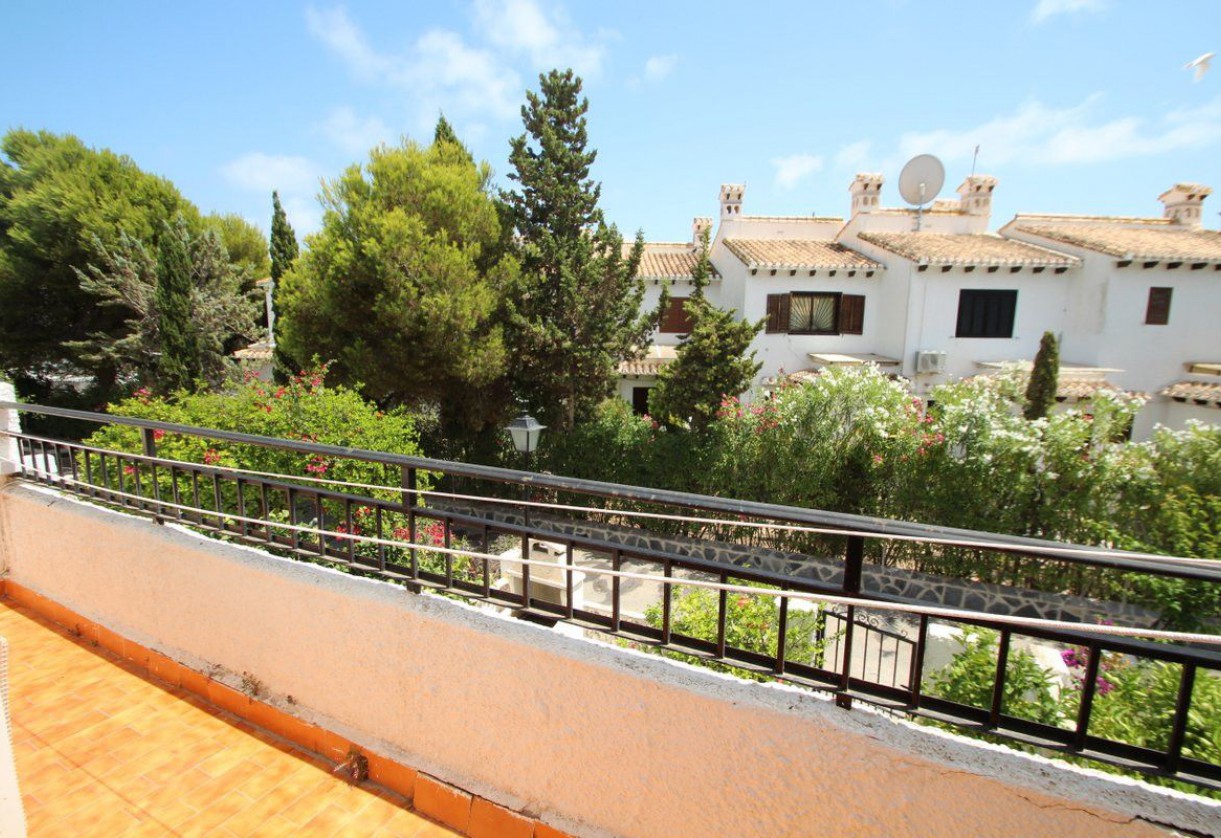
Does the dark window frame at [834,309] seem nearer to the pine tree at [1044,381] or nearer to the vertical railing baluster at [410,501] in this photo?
the pine tree at [1044,381]

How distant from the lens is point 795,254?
1625 centimetres

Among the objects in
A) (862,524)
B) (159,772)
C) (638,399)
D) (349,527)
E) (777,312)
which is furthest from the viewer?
(638,399)

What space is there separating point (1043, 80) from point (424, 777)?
13261mm

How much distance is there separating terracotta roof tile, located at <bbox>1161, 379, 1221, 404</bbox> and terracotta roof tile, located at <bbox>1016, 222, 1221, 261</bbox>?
127 inches

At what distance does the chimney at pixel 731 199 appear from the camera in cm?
1786

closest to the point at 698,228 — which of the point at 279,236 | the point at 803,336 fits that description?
the point at 803,336

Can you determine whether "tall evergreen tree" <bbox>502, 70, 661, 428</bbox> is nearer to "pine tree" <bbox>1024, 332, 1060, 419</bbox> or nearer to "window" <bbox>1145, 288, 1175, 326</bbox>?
"pine tree" <bbox>1024, 332, 1060, 419</bbox>

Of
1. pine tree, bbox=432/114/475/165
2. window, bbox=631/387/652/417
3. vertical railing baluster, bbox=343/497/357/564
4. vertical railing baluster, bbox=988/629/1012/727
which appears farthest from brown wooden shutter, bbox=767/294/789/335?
vertical railing baluster, bbox=988/629/1012/727

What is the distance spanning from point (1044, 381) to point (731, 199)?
9963 millimetres

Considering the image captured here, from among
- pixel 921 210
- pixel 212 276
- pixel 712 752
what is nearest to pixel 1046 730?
pixel 712 752

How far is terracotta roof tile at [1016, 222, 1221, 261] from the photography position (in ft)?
47.9

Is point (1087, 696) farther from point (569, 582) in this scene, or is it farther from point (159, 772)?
point (159, 772)

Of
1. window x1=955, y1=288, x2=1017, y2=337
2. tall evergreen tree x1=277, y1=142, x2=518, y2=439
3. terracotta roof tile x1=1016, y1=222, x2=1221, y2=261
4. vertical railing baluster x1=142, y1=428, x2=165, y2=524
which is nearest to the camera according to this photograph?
vertical railing baluster x1=142, y1=428, x2=165, y2=524

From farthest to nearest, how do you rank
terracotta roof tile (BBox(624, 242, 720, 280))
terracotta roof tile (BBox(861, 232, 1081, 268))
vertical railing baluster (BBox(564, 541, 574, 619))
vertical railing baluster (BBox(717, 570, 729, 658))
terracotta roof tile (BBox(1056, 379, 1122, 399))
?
terracotta roof tile (BBox(624, 242, 720, 280)) → terracotta roof tile (BBox(861, 232, 1081, 268)) → terracotta roof tile (BBox(1056, 379, 1122, 399)) → vertical railing baluster (BBox(564, 541, 574, 619)) → vertical railing baluster (BBox(717, 570, 729, 658))
